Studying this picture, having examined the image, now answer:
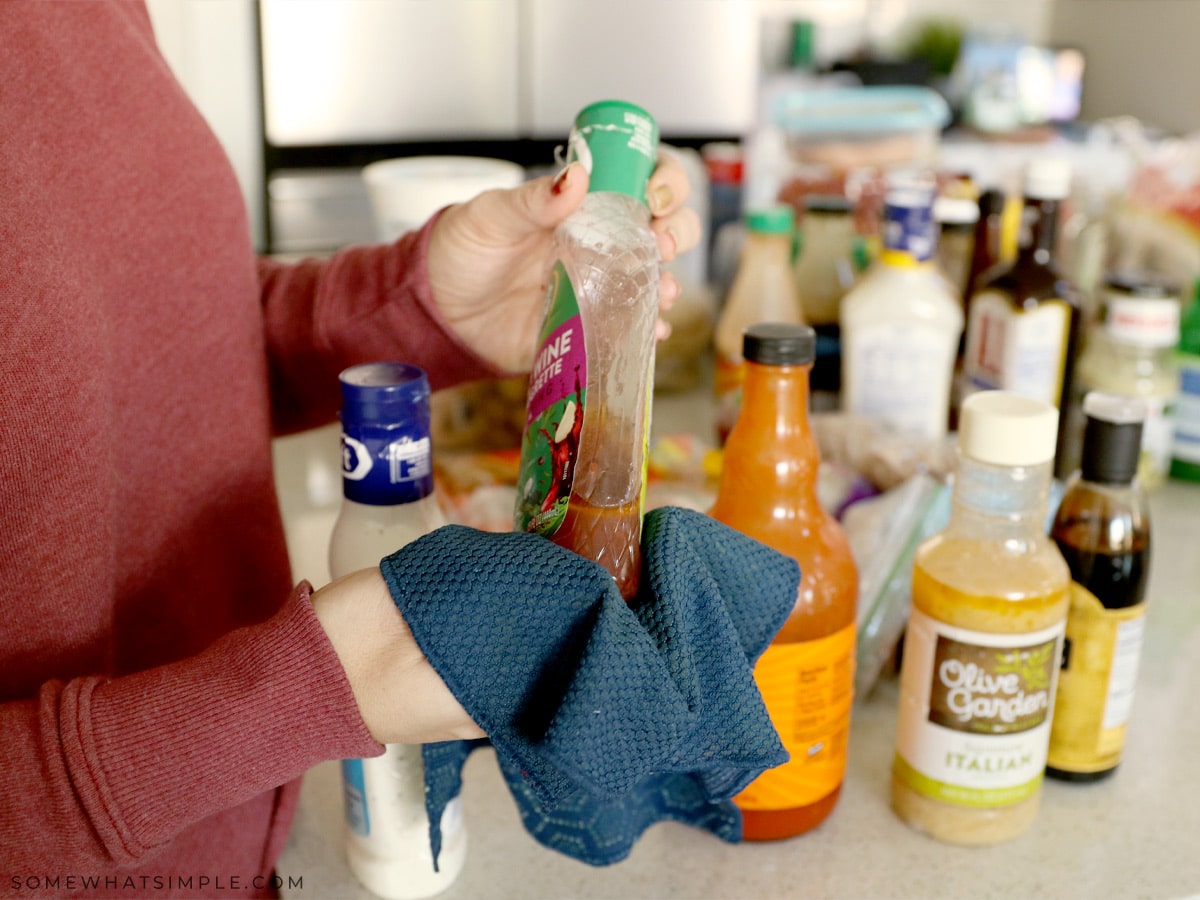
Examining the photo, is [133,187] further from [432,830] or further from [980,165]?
[980,165]

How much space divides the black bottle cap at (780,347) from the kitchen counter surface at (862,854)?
0.95 ft

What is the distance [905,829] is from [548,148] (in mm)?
1680

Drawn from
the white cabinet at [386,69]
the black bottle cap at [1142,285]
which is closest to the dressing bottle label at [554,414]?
the black bottle cap at [1142,285]

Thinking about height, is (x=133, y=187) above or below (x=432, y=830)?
above

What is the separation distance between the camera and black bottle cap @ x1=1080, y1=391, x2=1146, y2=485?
64 centimetres

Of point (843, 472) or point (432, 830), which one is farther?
point (843, 472)

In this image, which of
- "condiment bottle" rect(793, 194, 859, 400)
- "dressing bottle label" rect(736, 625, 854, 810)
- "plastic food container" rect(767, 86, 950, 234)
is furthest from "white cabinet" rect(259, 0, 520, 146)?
"dressing bottle label" rect(736, 625, 854, 810)

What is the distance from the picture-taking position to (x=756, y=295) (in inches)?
44.0

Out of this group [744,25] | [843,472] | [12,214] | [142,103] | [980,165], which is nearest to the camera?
[12,214]

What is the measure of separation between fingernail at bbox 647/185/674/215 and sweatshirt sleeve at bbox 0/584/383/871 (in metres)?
0.32

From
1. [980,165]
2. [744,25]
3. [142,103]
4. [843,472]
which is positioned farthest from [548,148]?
[142,103]

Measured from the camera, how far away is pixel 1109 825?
25.6 inches

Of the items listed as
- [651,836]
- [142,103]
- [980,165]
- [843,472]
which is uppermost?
[142,103]

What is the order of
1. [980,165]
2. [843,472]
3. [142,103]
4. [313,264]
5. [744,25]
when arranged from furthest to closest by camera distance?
[980,165] → [744,25] → [843,472] → [313,264] → [142,103]
